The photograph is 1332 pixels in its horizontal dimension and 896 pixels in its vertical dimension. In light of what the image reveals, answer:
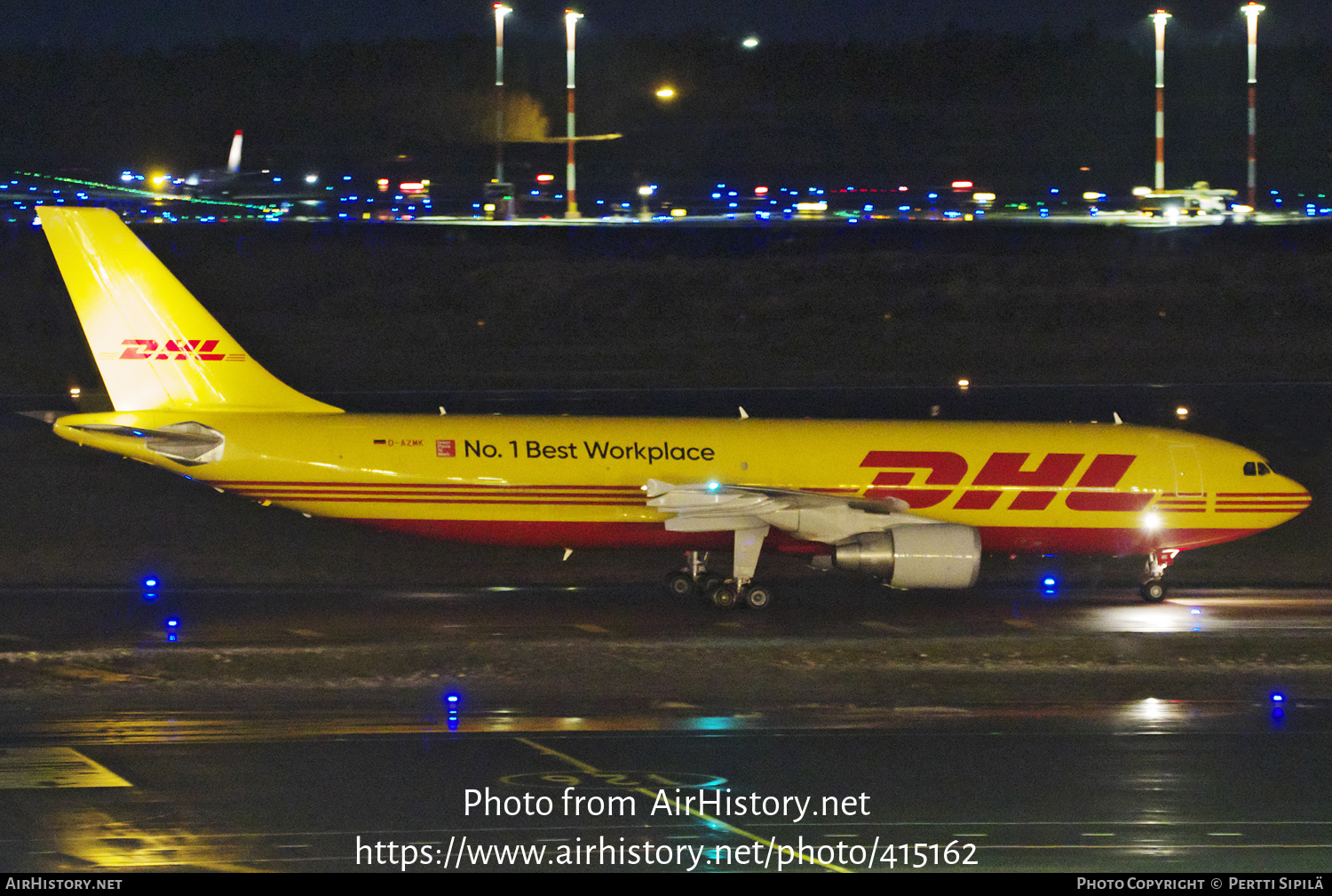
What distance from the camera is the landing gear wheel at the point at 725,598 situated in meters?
22.8

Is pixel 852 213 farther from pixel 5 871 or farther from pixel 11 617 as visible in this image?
pixel 5 871

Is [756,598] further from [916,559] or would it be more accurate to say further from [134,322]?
[134,322]

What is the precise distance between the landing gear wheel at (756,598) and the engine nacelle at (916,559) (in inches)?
50.0

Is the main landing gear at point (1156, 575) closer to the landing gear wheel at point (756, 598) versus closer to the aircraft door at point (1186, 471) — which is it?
the aircraft door at point (1186, 471)

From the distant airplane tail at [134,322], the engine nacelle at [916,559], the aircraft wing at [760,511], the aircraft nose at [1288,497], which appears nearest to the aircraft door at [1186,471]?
the aircraft nose at [1288,497]

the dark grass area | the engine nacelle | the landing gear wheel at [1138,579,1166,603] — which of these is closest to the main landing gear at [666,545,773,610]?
the engine nacelle

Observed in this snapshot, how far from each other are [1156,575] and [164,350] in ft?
56.8

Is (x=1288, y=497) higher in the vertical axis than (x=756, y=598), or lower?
higher

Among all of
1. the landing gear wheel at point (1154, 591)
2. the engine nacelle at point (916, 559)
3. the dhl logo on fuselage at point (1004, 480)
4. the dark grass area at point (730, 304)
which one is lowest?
the landing gear wheel at point (1154, 591)

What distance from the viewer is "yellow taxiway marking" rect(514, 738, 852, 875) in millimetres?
12117

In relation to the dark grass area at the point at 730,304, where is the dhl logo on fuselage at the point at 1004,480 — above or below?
below

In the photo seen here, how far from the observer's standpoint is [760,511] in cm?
2311

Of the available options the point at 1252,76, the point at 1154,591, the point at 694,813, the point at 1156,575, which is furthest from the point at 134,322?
the point at 1252,76

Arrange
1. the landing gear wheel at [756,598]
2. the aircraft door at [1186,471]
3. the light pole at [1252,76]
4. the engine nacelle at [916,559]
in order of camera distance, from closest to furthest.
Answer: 1. the engine nacelle at [916,559]
2. the landing gear wheel at [756,598]
3. the aircraft door at [1186,471]
4. the light pole at [1252,76]
